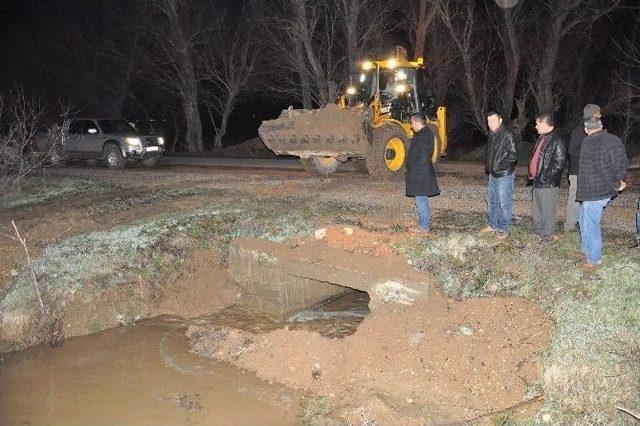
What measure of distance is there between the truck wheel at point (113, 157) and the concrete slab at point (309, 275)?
11047mm

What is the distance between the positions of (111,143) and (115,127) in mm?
723

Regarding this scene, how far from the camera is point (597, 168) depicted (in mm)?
6215

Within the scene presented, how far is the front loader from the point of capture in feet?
41.7

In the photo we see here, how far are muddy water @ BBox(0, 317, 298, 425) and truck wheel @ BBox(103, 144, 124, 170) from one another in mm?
11719

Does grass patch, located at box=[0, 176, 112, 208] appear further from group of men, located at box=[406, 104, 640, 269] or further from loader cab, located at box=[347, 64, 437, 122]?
group of men, located at box=[406, 104, 640, 269]

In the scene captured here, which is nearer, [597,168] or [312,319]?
[597,168]

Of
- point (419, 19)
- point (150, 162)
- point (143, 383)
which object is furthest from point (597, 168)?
point (419, 19)

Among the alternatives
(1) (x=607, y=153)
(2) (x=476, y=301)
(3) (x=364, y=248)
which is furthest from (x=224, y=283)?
(1) (x=607, y=153)

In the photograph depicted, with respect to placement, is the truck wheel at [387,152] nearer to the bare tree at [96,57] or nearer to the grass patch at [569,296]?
the grass patch at [569,296]

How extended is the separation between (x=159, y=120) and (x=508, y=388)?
33.8 m

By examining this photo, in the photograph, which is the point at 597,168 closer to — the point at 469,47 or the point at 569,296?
the point at 569,296

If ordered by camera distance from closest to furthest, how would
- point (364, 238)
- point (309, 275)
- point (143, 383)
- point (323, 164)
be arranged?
point (143, 383), point (309, 275), point (364, 238), point (323, 164)

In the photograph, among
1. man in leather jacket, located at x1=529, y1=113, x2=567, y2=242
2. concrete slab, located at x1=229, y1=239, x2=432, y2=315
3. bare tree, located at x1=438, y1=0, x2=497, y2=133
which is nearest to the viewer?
man in leather jacket, located at x1=529, y1=113, x2=567, y2=242

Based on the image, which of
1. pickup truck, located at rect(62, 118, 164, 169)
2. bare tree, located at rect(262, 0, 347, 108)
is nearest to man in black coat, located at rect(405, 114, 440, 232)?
pickup truck, located at rect(62, 118, 164, 169)
